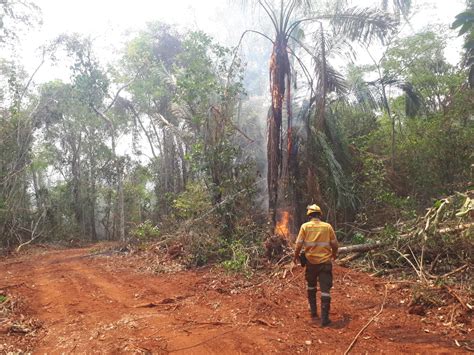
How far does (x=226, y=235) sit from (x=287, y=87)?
175 inches

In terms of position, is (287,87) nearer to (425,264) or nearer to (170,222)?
(425,264)

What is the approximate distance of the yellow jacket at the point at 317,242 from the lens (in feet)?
17.9

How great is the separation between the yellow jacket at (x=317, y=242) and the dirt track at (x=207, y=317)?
2.94 feet

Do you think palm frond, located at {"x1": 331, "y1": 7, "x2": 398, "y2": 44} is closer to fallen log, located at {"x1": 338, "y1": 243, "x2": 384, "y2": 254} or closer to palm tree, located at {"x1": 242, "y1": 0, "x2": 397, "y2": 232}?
palm tree, located at {"x1": 242, "y1": 0, "x2": 397, "y2": 232}

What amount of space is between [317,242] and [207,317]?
2.00 m

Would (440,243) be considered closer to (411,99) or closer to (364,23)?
(364,23)

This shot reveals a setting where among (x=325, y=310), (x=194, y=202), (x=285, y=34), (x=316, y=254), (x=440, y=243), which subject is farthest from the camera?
(x=194, y=202)

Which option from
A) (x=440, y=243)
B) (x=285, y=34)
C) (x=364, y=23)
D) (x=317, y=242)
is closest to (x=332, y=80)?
(x=364, y=23)

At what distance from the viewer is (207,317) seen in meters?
5.70

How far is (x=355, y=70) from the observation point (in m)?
20.9

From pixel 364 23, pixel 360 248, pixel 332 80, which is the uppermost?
pixel 364 23

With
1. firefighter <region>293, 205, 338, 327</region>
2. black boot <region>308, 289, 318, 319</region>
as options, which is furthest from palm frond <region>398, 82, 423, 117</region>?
black boot <region>308, 289, 318, 319</region>

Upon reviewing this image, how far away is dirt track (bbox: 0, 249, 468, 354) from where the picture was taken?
457 centimetres

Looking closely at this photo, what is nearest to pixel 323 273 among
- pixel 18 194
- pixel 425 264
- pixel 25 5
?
pixel 425 264
